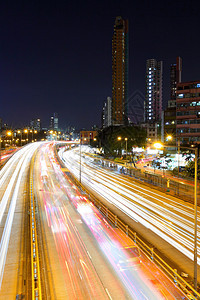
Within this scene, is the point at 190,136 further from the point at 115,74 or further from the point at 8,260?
the point at 115,74

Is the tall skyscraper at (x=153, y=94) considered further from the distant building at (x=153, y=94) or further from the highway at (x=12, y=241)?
the highway at (x=12, y=241)

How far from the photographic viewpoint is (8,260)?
1315cm

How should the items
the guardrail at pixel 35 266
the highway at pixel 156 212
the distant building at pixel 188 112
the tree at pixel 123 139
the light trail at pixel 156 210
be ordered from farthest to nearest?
the tree at pixel 123 139
the distant building at pixel 188 112
the light trail at pixel 156 210
the highway at pixel 156 212
the guardrail at pixel 35 266

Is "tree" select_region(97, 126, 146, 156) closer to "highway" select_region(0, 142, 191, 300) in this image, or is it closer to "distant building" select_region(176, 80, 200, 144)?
"distant building" select_region(176, 80, 200, 144)

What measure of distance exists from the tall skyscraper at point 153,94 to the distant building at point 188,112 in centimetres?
9685

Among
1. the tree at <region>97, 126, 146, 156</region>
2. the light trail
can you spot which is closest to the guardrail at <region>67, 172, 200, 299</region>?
the light trail

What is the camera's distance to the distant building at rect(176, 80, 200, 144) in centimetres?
6138

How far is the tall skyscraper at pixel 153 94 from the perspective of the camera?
6398 inches

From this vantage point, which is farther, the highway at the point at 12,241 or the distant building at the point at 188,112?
the distant building at the point at 188,112

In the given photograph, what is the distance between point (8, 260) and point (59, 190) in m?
18.2

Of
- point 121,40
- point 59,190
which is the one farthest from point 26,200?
point 121,40

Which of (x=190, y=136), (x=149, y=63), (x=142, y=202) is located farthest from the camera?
(x=149, y=63)

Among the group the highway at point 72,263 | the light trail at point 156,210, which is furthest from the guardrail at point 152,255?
the highway at point 72,263

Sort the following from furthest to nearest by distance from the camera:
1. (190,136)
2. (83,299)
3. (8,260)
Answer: (190,136)
(8,260)
(83,299)
